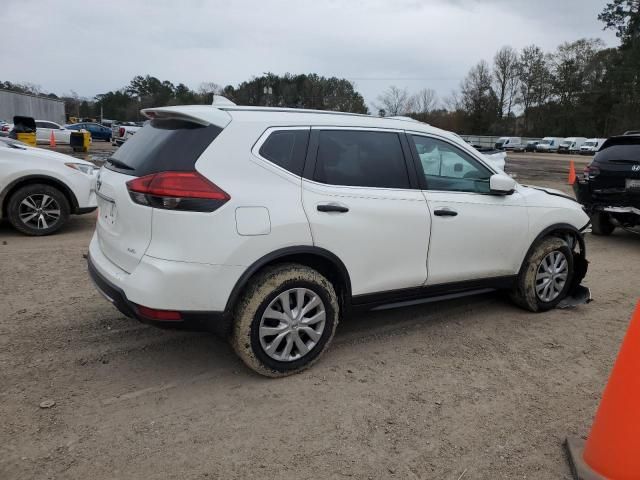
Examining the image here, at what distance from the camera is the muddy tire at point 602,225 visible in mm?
8977

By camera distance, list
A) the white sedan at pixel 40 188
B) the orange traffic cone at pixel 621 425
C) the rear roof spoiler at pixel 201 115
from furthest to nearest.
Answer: the white sedan at pixel 40 188 → the rear roof spoiler at pixel 201 115 → the orange traffic cone at pixel 621 425

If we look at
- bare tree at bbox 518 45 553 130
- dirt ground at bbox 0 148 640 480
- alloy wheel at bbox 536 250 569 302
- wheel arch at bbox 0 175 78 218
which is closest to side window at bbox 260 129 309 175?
dirt ground at bbox 0 148 640 480

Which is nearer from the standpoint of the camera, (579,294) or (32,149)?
(579,294)

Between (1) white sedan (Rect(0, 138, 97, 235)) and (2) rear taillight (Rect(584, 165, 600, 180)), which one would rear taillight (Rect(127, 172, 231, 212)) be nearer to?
(1) white sedan (Rect(0, 138, 97, 235))

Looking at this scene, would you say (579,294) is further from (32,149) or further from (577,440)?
(32,149)

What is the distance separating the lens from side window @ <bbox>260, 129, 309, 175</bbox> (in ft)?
11.0

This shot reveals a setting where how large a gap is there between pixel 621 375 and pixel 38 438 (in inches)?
117

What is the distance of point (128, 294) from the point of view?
3.13 m

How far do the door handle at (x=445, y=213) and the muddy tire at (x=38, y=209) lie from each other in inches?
223

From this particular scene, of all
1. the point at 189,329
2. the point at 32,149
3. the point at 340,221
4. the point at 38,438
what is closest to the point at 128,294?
the point at 189,329

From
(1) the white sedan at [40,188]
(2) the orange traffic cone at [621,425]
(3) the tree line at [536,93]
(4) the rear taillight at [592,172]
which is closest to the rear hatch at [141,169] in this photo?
(2) the orange traffic cone at [621,425]

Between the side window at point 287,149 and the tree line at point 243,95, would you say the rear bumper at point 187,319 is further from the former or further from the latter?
the tree line at point 243,95

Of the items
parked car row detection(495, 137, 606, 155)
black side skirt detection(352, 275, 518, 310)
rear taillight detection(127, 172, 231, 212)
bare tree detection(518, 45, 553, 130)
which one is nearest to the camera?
rear taillight detection(127, 172, 231, 212)

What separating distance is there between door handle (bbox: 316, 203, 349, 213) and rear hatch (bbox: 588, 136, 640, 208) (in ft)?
19.5
